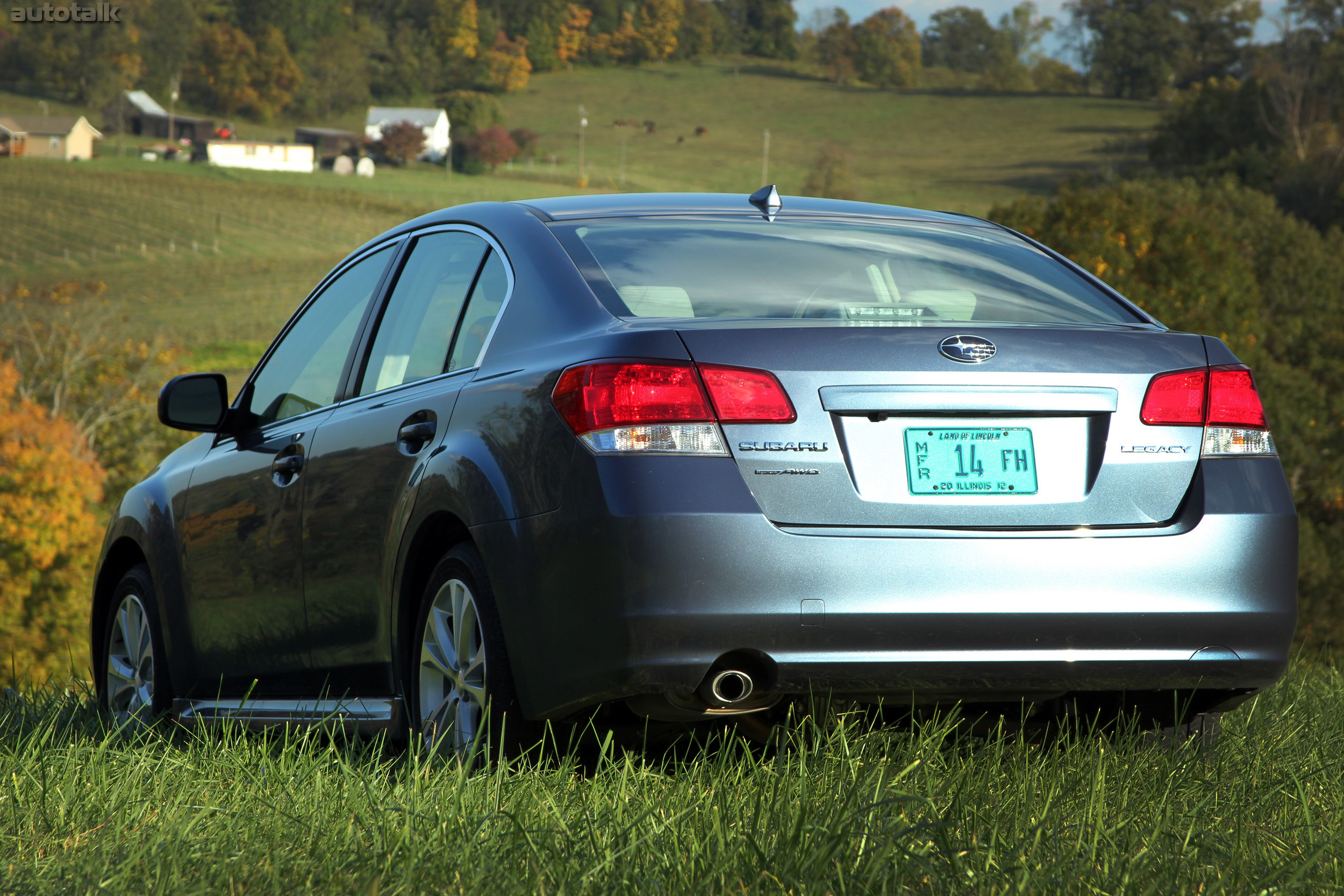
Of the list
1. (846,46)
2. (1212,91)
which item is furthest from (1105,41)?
(1212,91)

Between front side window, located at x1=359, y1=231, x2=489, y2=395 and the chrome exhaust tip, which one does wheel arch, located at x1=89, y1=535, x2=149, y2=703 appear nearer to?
front side window, located at x1=359, y1=231, x2=489, y2=395

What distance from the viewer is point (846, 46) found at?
156m

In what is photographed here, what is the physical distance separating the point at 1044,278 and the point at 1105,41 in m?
144

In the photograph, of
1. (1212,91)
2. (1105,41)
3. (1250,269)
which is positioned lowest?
(1250,269)

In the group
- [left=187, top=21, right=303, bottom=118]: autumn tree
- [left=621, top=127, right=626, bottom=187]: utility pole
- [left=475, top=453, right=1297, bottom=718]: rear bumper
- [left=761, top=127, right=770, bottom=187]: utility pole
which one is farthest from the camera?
[left=187, top=21, right=303, bottom=118]: autumn tree

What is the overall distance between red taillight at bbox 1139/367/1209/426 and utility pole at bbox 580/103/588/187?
97.5 metres

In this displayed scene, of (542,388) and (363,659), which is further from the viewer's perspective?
(363,659)

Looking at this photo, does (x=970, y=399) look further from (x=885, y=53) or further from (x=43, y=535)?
(x=885, y=53)

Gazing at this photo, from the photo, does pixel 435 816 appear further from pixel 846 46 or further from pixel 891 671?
pixel 846 46

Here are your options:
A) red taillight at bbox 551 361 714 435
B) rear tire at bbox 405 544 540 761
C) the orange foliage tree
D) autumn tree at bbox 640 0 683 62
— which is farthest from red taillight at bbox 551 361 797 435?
autumn tree at bbox 640 0 683 62

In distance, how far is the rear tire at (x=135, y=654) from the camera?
17.1 ft

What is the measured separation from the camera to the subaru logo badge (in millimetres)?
3291

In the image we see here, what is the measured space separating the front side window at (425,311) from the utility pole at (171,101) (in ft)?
Answer: 445

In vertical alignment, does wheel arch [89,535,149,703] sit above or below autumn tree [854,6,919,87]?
below
